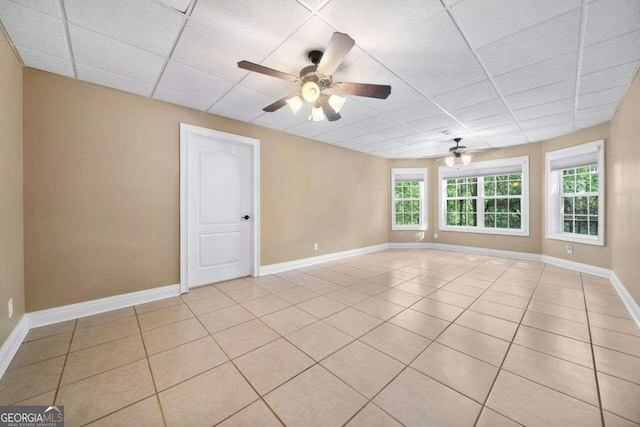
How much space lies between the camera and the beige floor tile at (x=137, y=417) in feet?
4.35

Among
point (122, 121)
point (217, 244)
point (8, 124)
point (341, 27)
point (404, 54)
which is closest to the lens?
point (341, 27)

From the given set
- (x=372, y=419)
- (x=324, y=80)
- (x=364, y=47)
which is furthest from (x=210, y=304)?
(x=364, y=47)

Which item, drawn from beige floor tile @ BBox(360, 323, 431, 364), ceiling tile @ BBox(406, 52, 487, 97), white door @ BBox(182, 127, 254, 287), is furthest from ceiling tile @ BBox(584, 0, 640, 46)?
white door @ BBox(182, 127, 254, 287)

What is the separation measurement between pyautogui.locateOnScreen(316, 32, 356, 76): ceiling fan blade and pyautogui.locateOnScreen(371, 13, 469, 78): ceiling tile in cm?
54

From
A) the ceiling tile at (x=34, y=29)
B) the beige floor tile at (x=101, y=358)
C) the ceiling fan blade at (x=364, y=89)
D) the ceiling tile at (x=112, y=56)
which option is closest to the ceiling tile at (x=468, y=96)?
the ceiling fan blade at (x=364, y=89)

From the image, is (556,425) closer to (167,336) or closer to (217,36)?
(167,336)

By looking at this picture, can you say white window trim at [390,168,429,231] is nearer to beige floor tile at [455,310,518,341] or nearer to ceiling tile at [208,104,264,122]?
beige floor tile at [455,310,518,341]

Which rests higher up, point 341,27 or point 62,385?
point 341,27

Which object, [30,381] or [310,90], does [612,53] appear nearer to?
[310,90]

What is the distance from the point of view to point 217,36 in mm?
1999

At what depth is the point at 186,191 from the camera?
337 centimetres

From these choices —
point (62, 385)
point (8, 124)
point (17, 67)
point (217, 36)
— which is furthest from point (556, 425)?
point (17, 67)

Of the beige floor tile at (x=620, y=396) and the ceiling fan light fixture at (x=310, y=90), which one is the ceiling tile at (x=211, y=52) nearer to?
the ceiling fan light fixture at (x=310, y=90)

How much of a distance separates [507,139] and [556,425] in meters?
5.24
